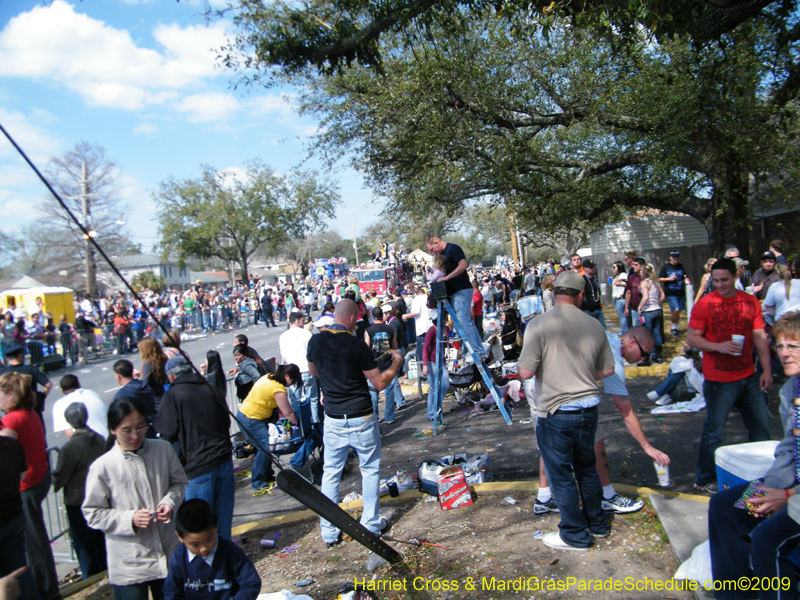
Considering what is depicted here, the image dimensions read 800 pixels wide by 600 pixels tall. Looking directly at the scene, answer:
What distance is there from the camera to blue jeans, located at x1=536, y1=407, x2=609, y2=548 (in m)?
3.50

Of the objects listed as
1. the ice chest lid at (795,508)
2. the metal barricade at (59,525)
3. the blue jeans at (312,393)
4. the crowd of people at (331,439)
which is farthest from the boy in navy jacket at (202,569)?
the blue jeans at (312,393)

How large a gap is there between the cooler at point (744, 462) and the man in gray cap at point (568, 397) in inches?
29.8

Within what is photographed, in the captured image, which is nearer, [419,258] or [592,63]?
[592,63]

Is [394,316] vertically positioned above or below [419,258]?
below

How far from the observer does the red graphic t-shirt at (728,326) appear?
13.9 feet

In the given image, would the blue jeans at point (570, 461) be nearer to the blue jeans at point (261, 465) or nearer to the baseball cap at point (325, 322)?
the baseball cap at point (325, 322)

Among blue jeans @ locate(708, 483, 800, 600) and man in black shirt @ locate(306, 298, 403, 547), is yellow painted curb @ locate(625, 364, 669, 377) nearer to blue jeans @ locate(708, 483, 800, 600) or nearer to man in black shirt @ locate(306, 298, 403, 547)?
man in black shirt @ locate(306, 298, 403, 547)

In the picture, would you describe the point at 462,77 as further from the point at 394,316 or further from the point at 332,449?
the point at 332,449

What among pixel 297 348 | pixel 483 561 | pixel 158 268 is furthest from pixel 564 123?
pixel 158 268

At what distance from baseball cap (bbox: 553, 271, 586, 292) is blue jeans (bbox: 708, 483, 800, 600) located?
4.83ft

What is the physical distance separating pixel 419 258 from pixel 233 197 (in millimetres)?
15918

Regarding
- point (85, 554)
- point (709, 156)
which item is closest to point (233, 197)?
point (709, 156)

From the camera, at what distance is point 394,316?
427 inches

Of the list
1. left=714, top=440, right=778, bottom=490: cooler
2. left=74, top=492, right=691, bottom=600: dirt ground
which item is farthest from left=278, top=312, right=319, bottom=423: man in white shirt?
left=714, top=440, right=778, bottom=490: cooler
